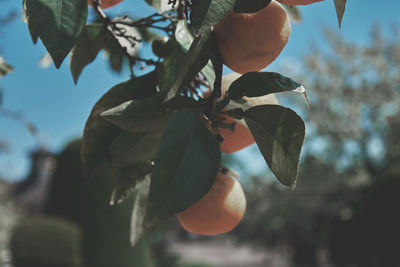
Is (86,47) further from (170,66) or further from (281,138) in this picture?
(281,138)

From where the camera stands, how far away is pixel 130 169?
0.43 metres

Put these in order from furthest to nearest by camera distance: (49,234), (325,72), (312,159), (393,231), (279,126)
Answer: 1. (325,72)
2. (312,159)
3. (393,231)
4. (49,234)
5. (279,126)

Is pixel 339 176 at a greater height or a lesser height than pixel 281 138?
lesser

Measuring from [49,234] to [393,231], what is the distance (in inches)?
220

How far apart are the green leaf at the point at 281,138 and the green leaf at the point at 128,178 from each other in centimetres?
15

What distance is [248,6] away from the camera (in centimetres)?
34

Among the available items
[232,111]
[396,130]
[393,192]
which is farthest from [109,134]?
[396,130]

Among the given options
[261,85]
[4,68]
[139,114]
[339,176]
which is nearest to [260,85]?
[261,85]

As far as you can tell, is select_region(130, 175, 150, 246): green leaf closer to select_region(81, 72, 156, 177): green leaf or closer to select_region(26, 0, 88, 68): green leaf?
select_region(81, 72, 156, 177): green leaf

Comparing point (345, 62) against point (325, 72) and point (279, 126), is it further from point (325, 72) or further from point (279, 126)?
point (279, 126)

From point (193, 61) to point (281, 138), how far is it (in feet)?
0.35

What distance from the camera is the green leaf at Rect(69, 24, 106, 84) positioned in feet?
1.85

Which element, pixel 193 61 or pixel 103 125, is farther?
pixel 103 125

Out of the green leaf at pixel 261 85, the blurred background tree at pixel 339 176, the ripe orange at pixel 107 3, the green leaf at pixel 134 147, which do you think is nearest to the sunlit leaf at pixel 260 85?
the green leaf at pixel 261 85
